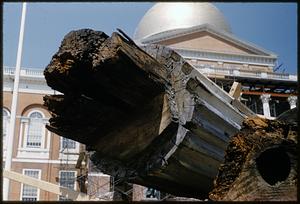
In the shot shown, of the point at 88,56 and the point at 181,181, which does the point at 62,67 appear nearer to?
the point at 88,56

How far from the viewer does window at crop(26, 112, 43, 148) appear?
29.2 m

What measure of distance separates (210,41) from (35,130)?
52.6 feet

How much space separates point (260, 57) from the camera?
114 ft

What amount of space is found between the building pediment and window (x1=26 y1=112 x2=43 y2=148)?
11405mm

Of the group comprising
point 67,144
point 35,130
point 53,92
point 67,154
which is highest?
point 53,92

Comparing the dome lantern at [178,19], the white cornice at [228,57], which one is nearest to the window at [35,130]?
the white cornice at [228,57]

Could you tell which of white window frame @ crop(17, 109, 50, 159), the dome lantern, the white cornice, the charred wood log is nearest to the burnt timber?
the charred wood log

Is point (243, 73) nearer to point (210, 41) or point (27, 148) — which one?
point (210, 41)

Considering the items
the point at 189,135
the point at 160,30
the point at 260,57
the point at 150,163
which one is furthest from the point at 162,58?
the point at 160,30

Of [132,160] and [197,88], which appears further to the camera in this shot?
[132,160]

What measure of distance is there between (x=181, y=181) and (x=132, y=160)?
38 centimetres

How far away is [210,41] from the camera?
1415 inches

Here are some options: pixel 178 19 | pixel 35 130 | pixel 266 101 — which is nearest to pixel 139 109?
pixel 266 101

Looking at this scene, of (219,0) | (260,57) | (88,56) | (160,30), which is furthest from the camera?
(160,30)
